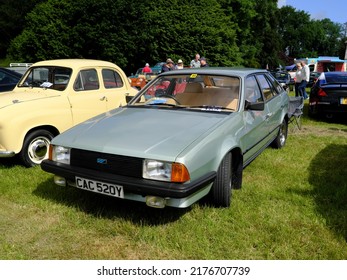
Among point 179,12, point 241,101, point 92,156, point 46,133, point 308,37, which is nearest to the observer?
point 92,156

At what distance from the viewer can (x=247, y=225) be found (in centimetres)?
349

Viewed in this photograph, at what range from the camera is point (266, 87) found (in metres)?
5.49

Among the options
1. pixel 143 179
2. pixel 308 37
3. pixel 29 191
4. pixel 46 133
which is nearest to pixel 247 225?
pixel 143 179

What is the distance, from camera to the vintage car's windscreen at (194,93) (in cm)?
428

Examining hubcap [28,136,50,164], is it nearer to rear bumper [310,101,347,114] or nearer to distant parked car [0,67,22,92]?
distant parked car [0,67,22,92]

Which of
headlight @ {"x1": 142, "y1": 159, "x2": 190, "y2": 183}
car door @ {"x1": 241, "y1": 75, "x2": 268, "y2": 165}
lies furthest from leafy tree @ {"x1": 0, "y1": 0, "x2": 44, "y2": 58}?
headlight @ {"x1": 142, "y1": 159, "x2": 190, "y2": 183}

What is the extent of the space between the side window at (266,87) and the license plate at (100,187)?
288cm

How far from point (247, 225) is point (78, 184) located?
1.72 metres

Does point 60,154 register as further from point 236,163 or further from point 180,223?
point 236,163

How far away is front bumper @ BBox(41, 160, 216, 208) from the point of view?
303 cm

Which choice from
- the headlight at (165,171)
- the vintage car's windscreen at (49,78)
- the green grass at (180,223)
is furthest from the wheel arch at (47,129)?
the headlight at (165,171)

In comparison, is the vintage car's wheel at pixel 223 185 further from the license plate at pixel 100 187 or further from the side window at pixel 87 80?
the side window at pixel 87 80
